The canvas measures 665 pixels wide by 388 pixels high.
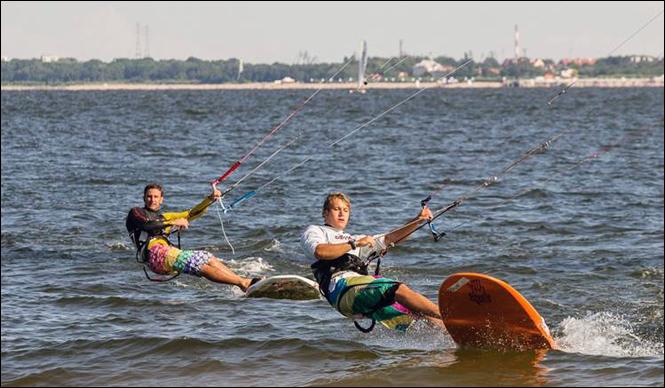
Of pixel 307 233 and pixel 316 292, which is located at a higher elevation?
pixel 307 233

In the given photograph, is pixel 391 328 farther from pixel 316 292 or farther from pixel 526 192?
pixel 526 192

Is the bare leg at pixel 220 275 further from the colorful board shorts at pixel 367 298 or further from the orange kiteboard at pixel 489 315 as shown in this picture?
the orange kiteboard at pixel 489 315

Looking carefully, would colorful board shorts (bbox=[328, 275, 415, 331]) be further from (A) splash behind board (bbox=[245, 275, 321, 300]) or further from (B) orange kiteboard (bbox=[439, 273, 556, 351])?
(A) splash behind board (bbox=[245, 275, 321, 300])

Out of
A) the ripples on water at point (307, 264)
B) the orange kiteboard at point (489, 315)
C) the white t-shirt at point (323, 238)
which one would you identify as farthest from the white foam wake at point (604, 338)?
the white t-shirt at point (323, 238)

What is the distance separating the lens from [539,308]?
14875 mm

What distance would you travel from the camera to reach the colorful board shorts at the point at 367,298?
37.3 feet

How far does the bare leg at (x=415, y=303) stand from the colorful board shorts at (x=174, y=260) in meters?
3.62

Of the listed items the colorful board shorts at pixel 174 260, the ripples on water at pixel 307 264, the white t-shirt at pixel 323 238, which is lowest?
the ripples on water at pixel 307 264

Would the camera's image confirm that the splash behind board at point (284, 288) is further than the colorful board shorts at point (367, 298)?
Yes

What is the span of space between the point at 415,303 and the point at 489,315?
2.88 ft

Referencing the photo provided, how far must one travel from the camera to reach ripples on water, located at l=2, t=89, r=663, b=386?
11578 mm

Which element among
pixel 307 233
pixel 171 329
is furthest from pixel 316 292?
pixel 307 233

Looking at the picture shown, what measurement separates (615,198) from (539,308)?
1319 cm

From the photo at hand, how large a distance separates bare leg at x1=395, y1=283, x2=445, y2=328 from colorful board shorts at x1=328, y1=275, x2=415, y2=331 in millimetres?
68
